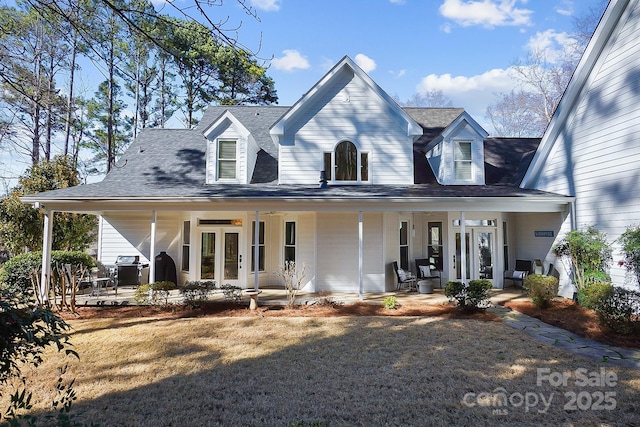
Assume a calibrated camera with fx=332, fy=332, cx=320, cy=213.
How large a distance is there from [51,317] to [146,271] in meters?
11.9

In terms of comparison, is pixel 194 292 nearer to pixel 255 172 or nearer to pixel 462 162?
pixel 255 172

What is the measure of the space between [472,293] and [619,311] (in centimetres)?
301

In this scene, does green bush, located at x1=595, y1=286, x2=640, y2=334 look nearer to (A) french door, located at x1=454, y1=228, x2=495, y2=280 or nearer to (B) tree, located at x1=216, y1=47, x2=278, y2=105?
(A) french door, located at x1=454, y1=228, x2=495, y2=280

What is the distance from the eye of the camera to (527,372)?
17.3 feet

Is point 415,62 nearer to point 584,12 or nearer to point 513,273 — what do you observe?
point 513,273

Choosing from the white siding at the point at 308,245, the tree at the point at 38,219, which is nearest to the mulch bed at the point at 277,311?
the white siding at the point at 308,245

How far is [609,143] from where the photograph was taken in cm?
926

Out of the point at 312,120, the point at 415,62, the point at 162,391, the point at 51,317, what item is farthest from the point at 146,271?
the point at 415,62

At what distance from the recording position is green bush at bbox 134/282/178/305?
9.56m

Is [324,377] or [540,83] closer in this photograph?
[324,377]

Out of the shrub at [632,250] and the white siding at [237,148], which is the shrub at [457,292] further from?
the white siding at [237,148]

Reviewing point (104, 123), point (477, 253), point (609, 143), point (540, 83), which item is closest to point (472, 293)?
point (477, 253)

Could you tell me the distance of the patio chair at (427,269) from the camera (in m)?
12.7

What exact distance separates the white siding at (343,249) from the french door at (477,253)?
10.4 feet
